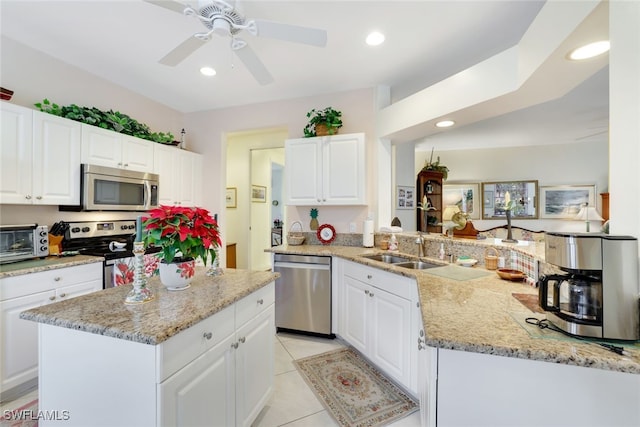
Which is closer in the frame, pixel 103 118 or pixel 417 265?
pixel 417 265

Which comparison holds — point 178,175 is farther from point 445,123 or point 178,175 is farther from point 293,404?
point 445,123

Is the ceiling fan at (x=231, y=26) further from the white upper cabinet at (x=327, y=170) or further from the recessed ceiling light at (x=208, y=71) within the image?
the white upper cabinet at (x=327, y=170)

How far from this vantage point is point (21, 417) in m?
1.71

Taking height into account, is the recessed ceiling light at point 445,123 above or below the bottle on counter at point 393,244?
above

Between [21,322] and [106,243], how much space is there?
Result: 3.60 ft

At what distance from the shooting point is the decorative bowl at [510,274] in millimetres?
1684

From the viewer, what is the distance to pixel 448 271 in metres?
1.93

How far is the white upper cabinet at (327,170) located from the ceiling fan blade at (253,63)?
105 centimetres

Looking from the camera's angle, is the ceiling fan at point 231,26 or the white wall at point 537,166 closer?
the ceiling fan at point 231,26

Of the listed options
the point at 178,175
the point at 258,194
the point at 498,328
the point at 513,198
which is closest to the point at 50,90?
the point at 178,175

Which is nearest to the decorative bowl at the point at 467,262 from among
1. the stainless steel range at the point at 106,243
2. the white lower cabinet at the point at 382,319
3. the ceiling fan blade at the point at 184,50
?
the white lower cabinet at the point at 382,319

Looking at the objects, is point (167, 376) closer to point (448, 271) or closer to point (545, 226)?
point (448, 271)

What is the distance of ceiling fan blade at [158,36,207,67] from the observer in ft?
5.72

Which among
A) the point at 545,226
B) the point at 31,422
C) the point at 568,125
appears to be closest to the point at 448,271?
the point at 31,422
